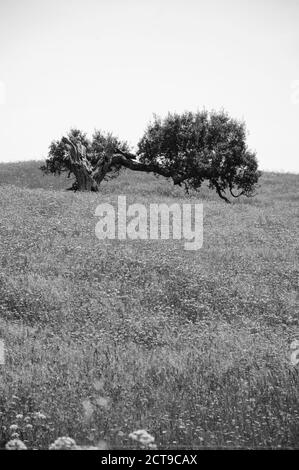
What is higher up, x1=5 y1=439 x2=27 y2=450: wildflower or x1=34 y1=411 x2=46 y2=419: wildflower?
x1=5 y1=439 x2=27 y2=450: wildflower

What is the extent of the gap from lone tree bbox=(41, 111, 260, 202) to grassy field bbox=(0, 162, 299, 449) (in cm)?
1644

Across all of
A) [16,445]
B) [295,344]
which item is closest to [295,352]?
[295,344]

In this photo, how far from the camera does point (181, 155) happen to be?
3791 cm

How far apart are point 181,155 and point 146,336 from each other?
96.8ft

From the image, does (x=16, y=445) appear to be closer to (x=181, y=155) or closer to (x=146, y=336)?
(x=146, y=336)

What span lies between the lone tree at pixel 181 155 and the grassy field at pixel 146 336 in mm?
16437

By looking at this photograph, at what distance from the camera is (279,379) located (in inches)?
292

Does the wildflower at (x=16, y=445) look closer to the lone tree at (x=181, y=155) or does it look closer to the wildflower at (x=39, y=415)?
the wildflower at (x=39, y=415)

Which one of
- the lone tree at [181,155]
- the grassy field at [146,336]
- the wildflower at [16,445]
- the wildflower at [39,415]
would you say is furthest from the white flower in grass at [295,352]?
the lone tree at [181,155]

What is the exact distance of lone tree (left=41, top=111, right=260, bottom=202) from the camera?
36875mm

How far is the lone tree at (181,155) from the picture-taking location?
36.9m

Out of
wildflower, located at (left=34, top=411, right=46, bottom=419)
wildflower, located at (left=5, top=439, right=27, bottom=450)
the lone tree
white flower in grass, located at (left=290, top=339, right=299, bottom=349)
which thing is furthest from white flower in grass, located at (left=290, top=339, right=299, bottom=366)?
the lone tree

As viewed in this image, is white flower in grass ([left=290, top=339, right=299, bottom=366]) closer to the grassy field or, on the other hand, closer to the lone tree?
the grassy field
